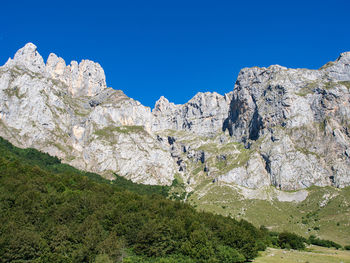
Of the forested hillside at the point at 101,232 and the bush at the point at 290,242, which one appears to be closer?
the forested hillside at the point at 101,232

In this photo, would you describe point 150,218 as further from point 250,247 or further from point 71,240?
point 250,247

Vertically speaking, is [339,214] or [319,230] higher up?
[339,214]

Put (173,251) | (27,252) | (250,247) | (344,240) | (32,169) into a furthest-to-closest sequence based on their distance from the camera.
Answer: (344,240)
(32,169)
(250,247)
(173,251)
(27,252)

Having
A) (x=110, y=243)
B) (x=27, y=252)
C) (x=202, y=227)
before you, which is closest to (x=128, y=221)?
(x=110, y=243)

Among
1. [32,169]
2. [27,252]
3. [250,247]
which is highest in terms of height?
[32,169]

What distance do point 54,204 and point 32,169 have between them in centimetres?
5335

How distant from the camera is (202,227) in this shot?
3428 inches

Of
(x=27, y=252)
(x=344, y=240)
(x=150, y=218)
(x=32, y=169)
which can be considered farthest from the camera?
(x=344, y=240)

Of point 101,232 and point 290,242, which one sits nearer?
point 101,232

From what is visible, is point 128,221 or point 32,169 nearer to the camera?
point 128,221

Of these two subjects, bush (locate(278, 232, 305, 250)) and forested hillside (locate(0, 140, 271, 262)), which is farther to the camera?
bush (locate(278, 232, 305, 250))

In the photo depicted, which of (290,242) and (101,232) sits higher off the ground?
(290,242)

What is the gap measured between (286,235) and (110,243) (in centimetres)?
8221

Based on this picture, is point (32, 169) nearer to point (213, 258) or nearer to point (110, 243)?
point (110, 243)
